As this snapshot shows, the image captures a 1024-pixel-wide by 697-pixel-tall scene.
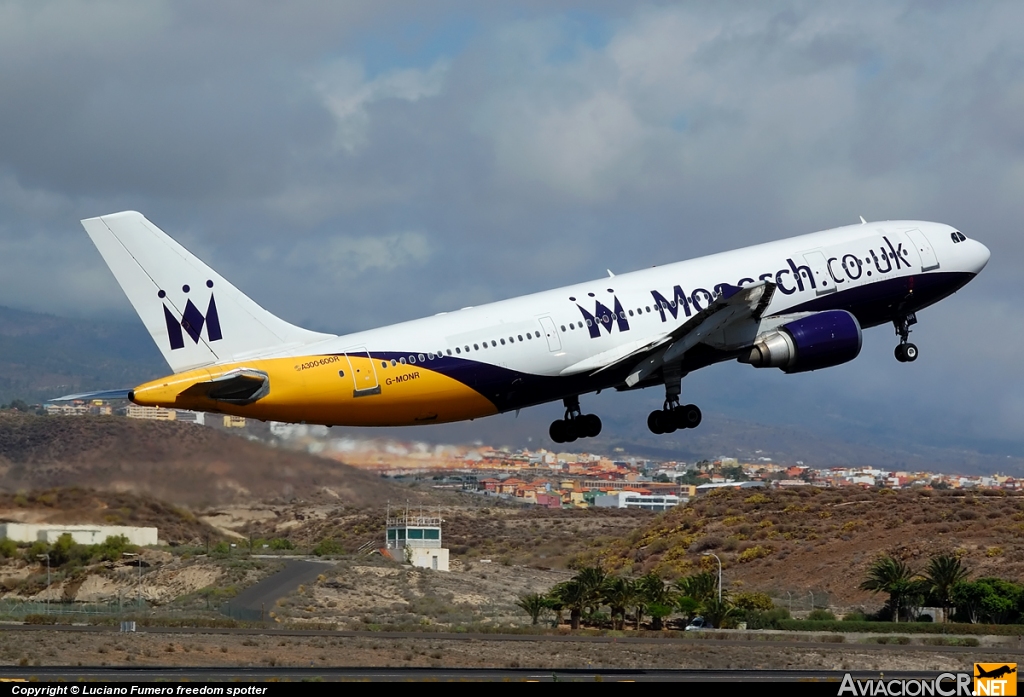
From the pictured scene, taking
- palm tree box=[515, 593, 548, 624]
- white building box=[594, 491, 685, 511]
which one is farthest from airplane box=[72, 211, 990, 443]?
white building box=[594, 491, 685, 511]

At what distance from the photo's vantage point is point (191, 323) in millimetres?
40656

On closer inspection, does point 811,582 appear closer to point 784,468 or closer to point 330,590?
point 330,590

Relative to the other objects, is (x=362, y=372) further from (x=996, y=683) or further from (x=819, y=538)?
(x=819, y=538)

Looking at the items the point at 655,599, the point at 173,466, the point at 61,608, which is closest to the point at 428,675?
the point at 173,466

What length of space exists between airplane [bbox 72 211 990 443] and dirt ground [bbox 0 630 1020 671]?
955 centimetres

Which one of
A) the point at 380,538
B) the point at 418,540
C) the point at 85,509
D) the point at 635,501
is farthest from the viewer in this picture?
the point at 635,501

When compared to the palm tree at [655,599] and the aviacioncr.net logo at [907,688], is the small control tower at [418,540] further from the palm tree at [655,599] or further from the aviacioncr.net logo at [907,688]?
the aviacioncr.net logo at [907,688]

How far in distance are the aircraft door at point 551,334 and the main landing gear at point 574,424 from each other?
16.9ft

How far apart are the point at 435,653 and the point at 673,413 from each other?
1389cm

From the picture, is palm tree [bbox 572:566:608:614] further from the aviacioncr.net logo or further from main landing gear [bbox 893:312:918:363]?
the aviacioncr.net logo

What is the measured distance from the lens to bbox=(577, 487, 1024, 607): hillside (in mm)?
92312

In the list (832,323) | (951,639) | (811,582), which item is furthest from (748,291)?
(811,582)

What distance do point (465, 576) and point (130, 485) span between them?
4510 cm

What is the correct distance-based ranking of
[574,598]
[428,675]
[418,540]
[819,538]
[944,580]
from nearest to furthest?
1. [428,675]
2. [574,598]
3. [944,580]
4. [418,540]
5. [819,538]
